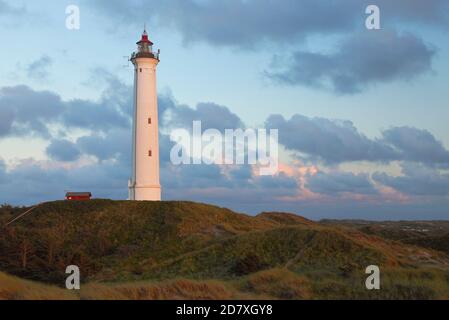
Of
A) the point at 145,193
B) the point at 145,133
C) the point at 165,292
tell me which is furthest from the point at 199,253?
the point at 145,133

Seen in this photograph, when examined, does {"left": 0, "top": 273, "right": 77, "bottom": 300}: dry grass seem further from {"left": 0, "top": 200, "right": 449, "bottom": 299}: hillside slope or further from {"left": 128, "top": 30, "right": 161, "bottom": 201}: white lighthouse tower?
{"left": 128, "top": 30, "right": 161, "bottom": 201}: white lighthouse tower

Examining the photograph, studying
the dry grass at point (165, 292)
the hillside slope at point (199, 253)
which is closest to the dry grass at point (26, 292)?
the dry grass at point (165, 292)

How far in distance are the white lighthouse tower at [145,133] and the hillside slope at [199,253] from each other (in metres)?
3.51

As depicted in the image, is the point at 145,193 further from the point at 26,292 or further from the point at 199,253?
the point at 26,292

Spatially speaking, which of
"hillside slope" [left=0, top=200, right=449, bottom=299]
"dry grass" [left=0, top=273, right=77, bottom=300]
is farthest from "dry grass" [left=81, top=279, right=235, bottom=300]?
"dry grass" [left=0, top=273, right=77, bottom=300]

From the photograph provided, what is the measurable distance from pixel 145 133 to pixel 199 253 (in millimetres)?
18448

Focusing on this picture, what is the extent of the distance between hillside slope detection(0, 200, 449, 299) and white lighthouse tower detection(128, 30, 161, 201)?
11.5 ft

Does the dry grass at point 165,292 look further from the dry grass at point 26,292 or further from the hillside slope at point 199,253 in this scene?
the dry grass at point 26,292

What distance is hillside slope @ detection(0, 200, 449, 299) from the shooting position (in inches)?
Result: 746

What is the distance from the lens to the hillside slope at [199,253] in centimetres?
1895

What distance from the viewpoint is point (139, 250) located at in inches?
1316

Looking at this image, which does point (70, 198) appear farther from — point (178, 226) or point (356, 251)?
point (356, 251)

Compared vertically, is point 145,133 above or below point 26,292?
above

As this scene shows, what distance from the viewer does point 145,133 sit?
4531 centimetres
